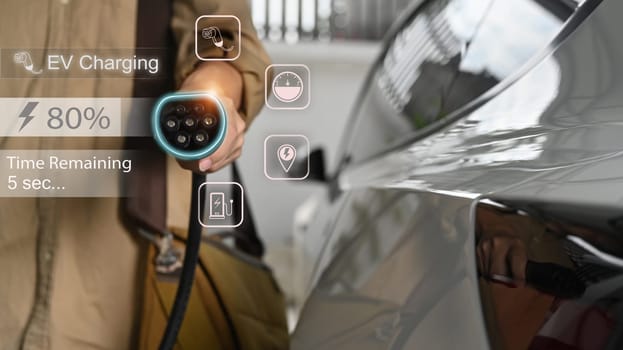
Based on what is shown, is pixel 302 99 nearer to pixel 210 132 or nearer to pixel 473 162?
pixel 210 132

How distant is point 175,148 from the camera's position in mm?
703

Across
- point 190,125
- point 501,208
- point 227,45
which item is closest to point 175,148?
point 190,125

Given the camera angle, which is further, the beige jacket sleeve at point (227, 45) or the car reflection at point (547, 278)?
the beige jacket sleeve at point (227, 45)

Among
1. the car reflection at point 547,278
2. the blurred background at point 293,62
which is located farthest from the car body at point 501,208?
the blurred background at point 293,62

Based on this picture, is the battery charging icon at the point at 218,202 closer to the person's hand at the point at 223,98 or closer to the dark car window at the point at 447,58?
the person's hand at the point at 223,98

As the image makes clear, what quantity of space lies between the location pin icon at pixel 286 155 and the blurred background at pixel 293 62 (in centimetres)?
2

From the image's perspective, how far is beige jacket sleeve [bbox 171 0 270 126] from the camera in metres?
0.75

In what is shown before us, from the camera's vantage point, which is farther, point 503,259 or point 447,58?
point 447,58

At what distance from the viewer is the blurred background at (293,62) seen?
2.56ft

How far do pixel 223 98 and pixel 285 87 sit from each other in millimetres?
84

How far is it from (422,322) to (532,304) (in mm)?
100

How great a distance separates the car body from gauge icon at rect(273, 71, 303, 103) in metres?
0.14

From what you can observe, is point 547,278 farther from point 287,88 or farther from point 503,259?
point 287,88

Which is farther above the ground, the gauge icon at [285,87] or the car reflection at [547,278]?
the gauge icon at [285,87]
